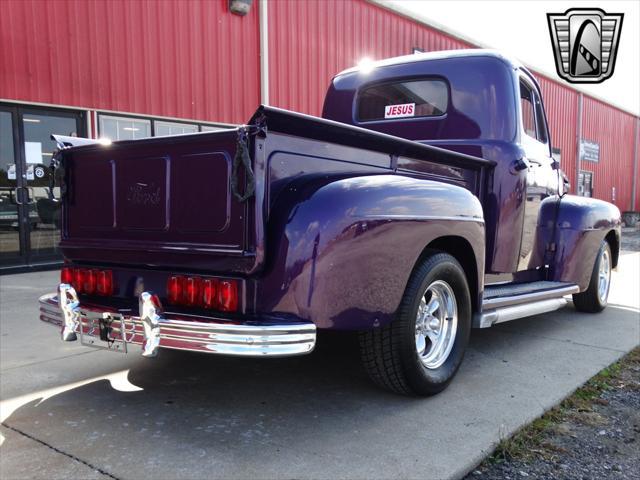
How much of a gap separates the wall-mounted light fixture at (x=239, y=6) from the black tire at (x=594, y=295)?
277 inches

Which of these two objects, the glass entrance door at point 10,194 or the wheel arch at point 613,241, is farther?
the glass entrance door at point 10,194

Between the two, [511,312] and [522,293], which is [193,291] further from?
[522,293]

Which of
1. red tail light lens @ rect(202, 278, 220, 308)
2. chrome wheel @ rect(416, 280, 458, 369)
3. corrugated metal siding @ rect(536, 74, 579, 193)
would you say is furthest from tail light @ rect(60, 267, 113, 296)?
corrugated metal siding @ rect(536, 74, 579, 193)

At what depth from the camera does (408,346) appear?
2.67 meters

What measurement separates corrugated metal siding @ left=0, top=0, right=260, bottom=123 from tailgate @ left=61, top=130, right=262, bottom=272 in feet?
17.5

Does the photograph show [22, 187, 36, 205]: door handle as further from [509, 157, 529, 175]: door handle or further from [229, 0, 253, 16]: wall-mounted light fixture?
[509, 157, 529, 175]: door handle

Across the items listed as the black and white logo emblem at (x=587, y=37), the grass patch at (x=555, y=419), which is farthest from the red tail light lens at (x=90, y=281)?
the black and white logo emblem at (x=587, y=37)

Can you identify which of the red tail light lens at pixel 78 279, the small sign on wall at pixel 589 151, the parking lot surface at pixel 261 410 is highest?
the small sign on wall at pixel 589 151

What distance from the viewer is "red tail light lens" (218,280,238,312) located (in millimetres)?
2279

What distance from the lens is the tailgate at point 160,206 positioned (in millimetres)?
2332

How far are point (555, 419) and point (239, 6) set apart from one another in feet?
27.9

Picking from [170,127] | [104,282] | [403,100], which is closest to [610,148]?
[170,127]

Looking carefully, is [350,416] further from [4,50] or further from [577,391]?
[4,50]

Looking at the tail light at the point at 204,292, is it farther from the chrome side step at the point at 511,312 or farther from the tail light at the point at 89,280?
the chrome side step at the point at 511,312
